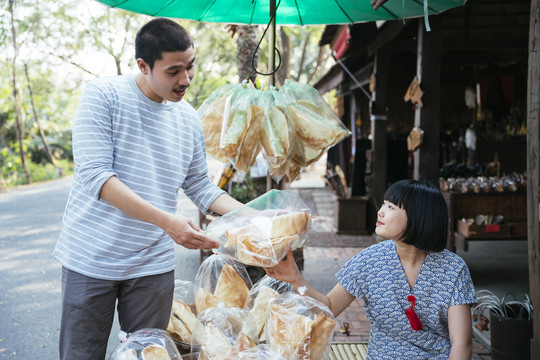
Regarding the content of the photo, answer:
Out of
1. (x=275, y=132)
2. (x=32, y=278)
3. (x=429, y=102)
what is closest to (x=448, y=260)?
(x=275, y=132)

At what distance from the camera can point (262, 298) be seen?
7.66 ft

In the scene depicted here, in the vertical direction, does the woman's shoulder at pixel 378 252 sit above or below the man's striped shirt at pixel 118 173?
below

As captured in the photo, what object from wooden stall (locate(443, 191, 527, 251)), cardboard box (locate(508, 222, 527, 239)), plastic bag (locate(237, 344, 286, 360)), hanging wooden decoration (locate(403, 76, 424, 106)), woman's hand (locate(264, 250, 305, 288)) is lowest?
cardboard box (locate(508, 222, 527, 239))

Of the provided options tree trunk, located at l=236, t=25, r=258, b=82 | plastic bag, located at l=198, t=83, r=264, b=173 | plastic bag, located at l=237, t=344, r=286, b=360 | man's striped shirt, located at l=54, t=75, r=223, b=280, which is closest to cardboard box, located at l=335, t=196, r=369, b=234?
tree trunk, located at l=236, t=25, r=258, b=82

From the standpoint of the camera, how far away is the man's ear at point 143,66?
194 cm

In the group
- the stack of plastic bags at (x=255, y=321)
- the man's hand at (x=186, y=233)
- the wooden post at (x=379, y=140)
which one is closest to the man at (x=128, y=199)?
the man's hand at (x=186, y=233)

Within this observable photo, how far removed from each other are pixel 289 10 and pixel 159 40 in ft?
4.45

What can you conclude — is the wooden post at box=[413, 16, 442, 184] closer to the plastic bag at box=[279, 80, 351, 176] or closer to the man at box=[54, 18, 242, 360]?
the plastic bag at box=[279, 80, 351, 176]

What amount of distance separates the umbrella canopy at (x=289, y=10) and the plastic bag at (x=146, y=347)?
1.80 meters

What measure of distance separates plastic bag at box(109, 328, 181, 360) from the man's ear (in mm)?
1051

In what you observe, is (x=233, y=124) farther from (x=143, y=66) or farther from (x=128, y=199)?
(x=128, y=199)

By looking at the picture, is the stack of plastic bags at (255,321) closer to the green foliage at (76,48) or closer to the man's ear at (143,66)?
the man's ear at (143,66)

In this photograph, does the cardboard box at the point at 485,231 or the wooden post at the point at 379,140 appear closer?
the cardboard box at the point at 485,231

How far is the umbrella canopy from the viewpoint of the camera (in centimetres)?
277
